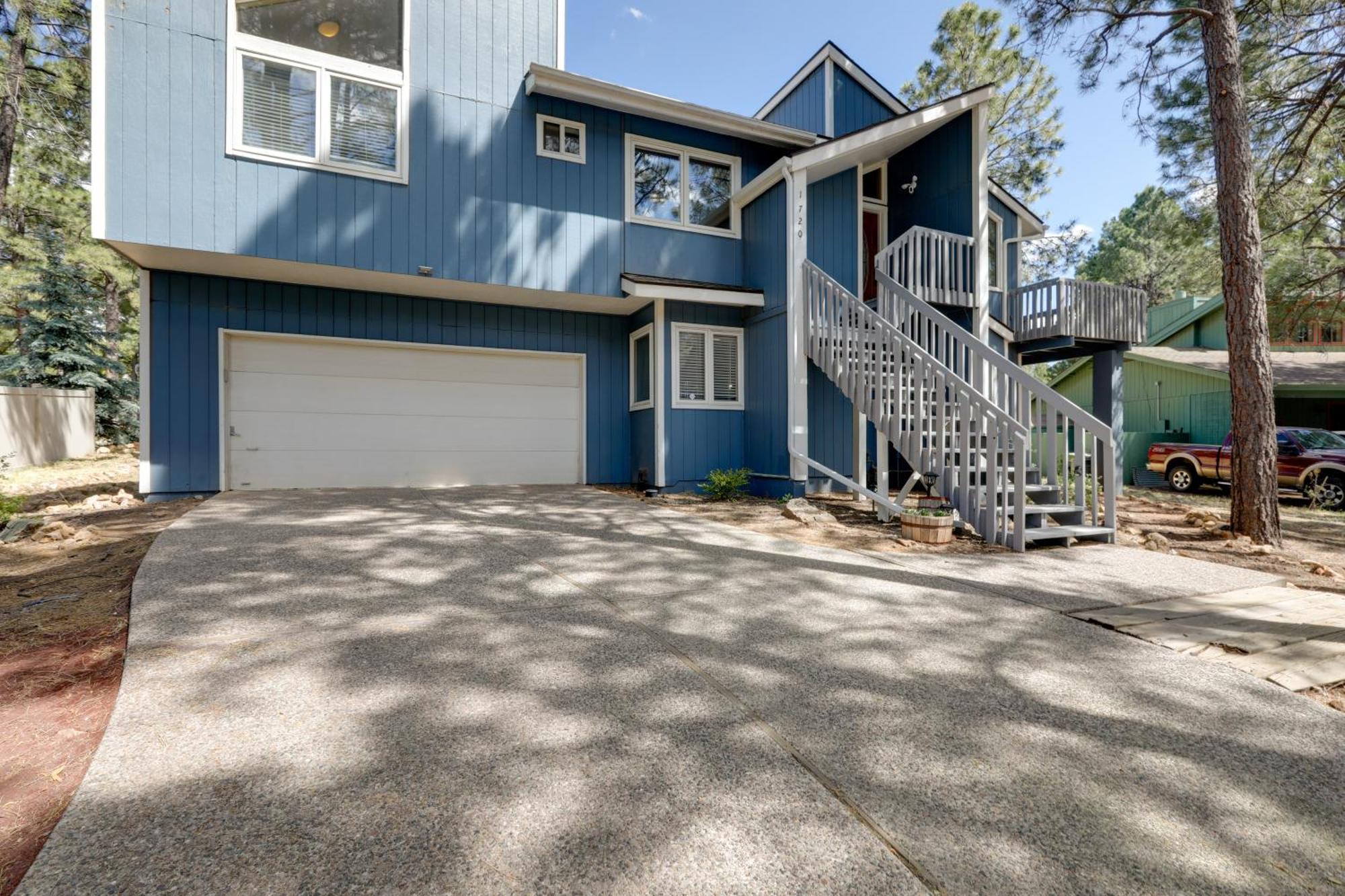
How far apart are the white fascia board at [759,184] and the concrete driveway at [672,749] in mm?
6136

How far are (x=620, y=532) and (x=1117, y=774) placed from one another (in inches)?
158

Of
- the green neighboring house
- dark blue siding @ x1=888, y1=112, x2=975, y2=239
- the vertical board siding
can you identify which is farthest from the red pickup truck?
the vertical board siding

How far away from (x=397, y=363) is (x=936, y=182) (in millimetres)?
8247

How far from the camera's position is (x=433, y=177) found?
24.4 feet

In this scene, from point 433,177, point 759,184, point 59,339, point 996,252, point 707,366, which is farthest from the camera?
point 59,339

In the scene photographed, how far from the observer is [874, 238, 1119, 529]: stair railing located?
18.2ft

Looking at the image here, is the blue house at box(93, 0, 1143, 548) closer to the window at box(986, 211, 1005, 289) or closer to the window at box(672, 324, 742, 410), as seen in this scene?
the window at box(672, 324, 742, 410)

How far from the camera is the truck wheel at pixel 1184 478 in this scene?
41.8ft

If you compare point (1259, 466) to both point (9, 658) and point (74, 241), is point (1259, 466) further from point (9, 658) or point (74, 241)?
point (74, 241)

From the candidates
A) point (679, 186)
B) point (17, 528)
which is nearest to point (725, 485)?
point (679, 186)

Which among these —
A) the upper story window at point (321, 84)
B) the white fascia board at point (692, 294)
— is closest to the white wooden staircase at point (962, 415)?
the white fascia board at point (692, 294)

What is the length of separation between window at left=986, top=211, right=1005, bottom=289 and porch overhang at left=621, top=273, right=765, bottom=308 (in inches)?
232

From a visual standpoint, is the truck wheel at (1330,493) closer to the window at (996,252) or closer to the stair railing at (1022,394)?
the stair railing at (1022,394)

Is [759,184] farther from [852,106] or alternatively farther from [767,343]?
[852,106]
